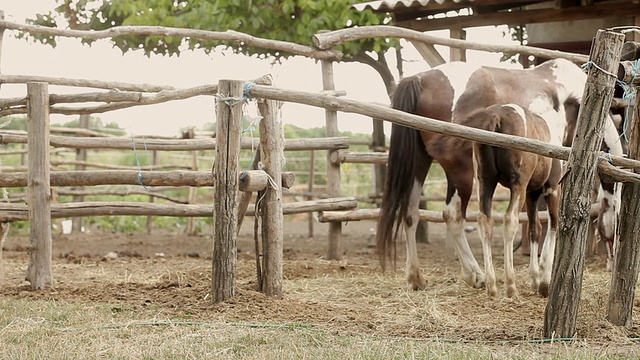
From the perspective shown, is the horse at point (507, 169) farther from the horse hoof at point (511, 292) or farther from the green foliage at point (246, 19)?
the green foliage at point (246, 19)

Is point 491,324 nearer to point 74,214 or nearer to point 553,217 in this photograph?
point 553,217

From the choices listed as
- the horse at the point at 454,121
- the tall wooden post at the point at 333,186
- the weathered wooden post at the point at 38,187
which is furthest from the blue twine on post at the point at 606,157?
the tall wooden post at the point at 333,186

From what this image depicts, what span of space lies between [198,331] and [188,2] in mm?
8655

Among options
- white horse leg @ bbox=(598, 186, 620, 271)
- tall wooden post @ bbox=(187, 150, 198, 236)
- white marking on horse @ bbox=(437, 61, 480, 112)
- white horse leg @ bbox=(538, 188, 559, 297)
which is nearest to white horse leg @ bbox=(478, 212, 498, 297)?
white horse leg @ bbox=(538, 188, 559, 297)

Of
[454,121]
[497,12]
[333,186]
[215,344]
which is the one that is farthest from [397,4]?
[215,344]

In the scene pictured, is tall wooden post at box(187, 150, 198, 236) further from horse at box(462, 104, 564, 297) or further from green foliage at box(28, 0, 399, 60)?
horse at box(462, 104, 564, 297)

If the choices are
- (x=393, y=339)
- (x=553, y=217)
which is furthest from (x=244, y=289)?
(x=553, y=217)

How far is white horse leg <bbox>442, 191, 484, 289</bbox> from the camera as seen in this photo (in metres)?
7.00

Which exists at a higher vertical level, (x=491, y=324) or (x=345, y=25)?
(x=345, y=25)

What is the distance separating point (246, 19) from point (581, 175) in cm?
726

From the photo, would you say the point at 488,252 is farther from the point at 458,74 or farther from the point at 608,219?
the point at 608,219

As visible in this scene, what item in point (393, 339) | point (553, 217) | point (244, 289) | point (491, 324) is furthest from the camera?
point (553, 217)

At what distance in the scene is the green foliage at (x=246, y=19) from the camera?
10570 mm

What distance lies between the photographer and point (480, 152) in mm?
6180
